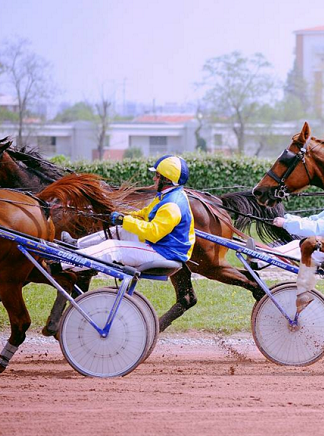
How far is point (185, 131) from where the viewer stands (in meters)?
64.4

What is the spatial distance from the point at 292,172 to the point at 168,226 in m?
1.22

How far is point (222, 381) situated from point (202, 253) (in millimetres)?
1859

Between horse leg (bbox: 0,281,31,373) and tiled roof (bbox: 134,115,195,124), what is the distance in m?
62.8

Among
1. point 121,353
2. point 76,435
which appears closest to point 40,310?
point 121,353

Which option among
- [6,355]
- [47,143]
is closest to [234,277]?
[6,355]

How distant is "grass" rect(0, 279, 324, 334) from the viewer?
349 inches

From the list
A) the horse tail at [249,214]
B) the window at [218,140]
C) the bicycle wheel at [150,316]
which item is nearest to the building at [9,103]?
the window at [218,140]

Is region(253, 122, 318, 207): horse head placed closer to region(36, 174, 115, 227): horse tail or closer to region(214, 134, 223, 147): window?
region(36, 174, 115, 227): horse tail

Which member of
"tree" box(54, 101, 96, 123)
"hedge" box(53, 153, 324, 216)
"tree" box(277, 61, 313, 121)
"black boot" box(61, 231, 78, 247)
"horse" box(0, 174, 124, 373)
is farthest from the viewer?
"tree" box(277, 61, 313, 121)

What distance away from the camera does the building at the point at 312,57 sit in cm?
7145

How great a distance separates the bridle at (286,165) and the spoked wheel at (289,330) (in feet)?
2.37

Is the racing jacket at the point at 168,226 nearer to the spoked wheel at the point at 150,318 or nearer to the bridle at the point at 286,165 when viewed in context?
the spoked wheel at the point at 150,318

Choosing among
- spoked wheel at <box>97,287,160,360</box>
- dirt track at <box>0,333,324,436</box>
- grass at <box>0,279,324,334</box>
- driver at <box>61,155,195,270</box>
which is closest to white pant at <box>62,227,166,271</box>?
driver at <box>61,155,195,270</box>

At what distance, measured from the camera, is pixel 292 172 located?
679cm
